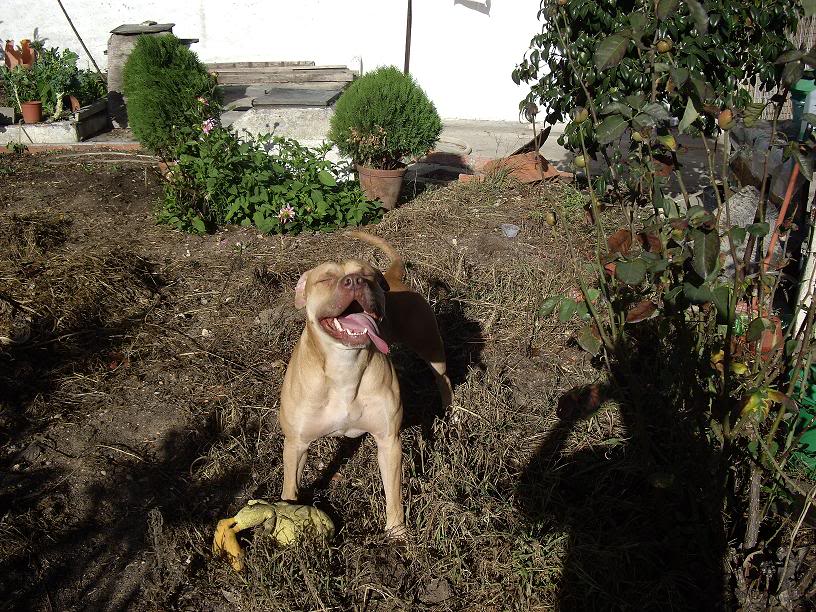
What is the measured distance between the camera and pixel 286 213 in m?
5.60

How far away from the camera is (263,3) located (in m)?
10.9

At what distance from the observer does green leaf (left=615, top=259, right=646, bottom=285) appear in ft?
6.76

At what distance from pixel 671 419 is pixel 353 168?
4.19 metres

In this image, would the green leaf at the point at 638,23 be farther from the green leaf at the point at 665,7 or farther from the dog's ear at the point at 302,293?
the dog's ear at the point at 302,293

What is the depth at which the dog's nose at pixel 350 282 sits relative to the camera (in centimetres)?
263

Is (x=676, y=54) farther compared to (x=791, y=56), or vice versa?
(x=676, y=54)

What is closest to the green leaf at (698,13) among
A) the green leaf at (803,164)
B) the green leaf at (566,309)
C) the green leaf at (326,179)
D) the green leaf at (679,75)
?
the green leaf at (679,75)

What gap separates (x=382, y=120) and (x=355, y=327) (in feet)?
11.9

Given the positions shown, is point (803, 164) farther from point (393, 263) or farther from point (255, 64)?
point (255, 64)

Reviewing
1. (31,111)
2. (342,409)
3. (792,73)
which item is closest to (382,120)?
(342,409)

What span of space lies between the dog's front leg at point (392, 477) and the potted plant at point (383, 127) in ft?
11.7

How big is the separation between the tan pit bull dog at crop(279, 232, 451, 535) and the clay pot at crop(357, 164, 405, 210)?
10.4 ft

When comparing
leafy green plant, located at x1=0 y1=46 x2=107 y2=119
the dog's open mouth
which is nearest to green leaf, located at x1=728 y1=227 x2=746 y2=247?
the dog's open mouth

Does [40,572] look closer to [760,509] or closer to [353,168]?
[760,509]
